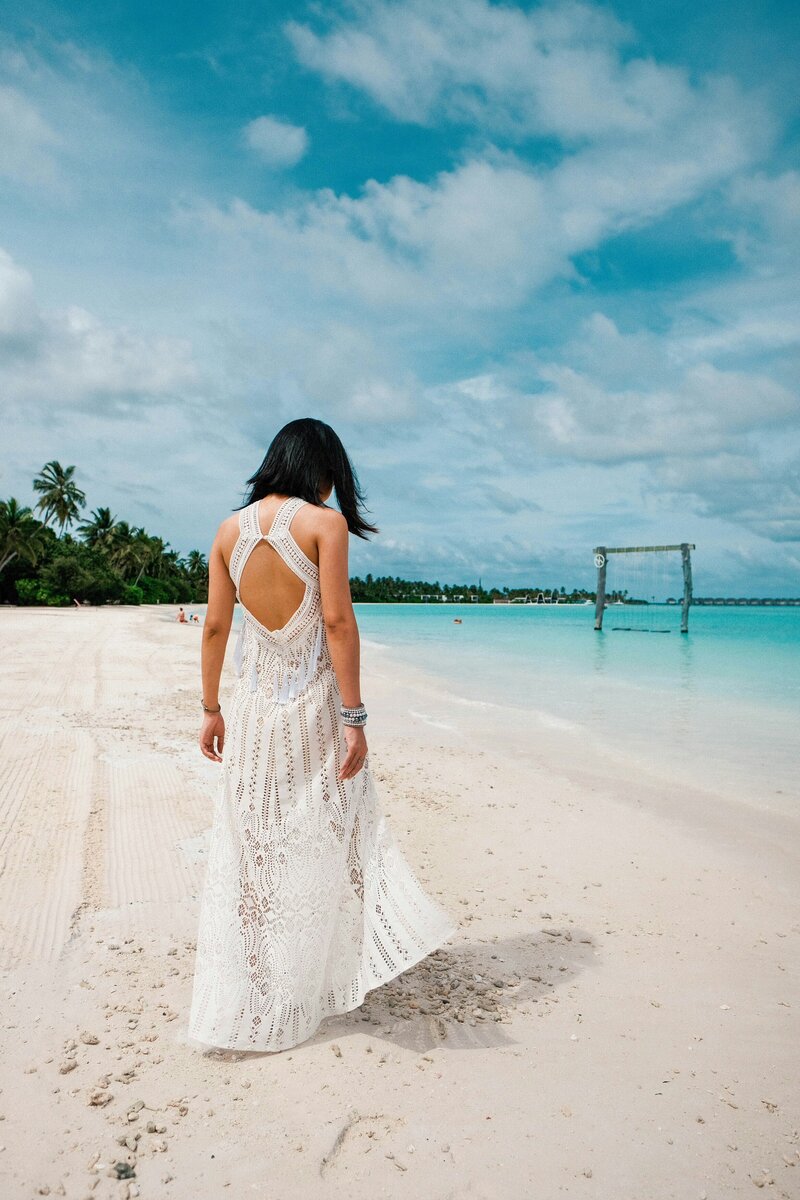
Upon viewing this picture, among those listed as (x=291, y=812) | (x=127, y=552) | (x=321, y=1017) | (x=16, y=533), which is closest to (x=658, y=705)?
(x=321, y=1017)

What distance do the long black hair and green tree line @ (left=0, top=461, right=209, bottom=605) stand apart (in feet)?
133

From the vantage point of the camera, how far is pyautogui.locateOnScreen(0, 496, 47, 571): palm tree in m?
52.4

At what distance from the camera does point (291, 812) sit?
266 centimetres

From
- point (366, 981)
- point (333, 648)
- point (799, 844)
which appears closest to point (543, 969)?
point (366, 981)

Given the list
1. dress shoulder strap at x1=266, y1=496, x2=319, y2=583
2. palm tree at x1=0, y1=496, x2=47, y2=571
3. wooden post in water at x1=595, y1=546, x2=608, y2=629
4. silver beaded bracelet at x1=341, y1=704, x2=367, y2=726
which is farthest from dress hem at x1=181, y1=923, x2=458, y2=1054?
palm tree at x1=0, y1=496, x2=47, y2=571

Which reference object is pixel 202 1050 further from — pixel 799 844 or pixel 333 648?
pixel 799 844

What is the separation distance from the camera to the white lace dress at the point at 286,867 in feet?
8.68

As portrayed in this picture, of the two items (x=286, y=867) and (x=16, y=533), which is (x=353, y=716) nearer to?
(x=286, y=867)

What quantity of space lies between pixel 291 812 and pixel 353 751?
1.05ft

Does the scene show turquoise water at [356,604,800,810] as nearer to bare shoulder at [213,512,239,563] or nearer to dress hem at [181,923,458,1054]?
dress hem at [181,923,458,1054]

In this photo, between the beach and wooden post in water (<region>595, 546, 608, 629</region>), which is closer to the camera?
the beach

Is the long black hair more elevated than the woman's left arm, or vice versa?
the long black hair

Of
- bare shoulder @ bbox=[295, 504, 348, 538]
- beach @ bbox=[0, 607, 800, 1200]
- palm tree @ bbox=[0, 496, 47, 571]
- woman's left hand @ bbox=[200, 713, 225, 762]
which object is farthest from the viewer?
palm tree @ bbox=[0, 496, 47, 571]

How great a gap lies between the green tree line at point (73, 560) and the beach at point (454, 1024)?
38.4 m
